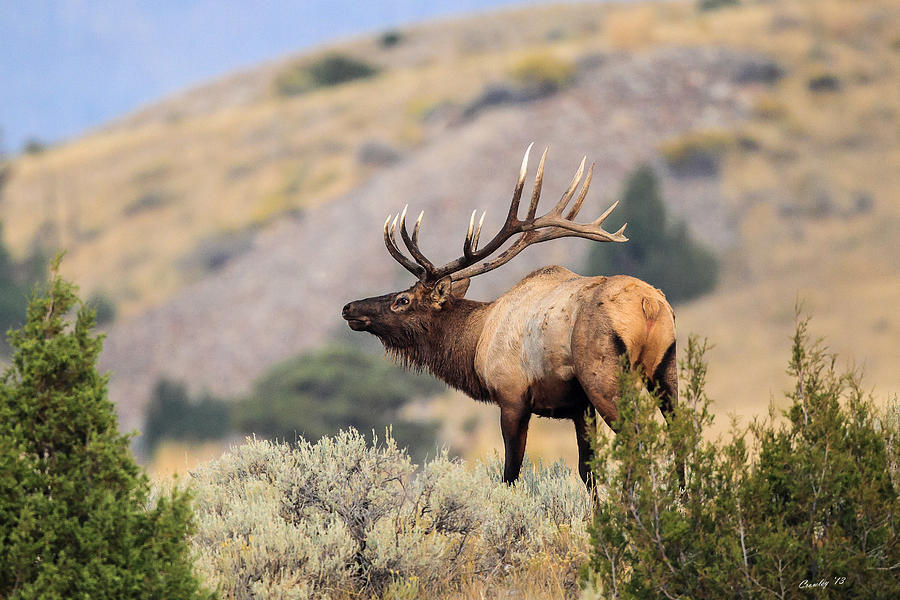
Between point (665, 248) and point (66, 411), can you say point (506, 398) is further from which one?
point (665, 248)

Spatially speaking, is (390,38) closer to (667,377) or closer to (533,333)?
(533,333)

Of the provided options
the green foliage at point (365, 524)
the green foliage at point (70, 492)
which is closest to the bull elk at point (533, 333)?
the green foliage at point (365, 524)

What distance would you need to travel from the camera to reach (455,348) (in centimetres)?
922

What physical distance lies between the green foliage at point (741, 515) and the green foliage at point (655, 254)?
45.1 m

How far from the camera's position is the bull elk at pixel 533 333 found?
727cm

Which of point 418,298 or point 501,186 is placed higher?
point 501,186

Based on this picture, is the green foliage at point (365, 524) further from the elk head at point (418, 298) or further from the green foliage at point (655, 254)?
the green foliage at point (655, 254)

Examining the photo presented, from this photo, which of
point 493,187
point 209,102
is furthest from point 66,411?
point 209,102

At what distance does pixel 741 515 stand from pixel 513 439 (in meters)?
3.00

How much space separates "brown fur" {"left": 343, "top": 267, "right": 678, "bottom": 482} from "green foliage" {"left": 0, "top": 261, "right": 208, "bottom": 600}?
10.00ft

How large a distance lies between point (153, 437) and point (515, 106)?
3026 cm

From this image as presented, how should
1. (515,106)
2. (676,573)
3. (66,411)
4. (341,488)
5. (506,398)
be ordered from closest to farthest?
(66,411) → (676,573) → (341,488) → (506,398) → (515,106)

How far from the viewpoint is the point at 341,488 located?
6.97 m

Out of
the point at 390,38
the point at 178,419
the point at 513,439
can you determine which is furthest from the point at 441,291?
the point at 390,38
